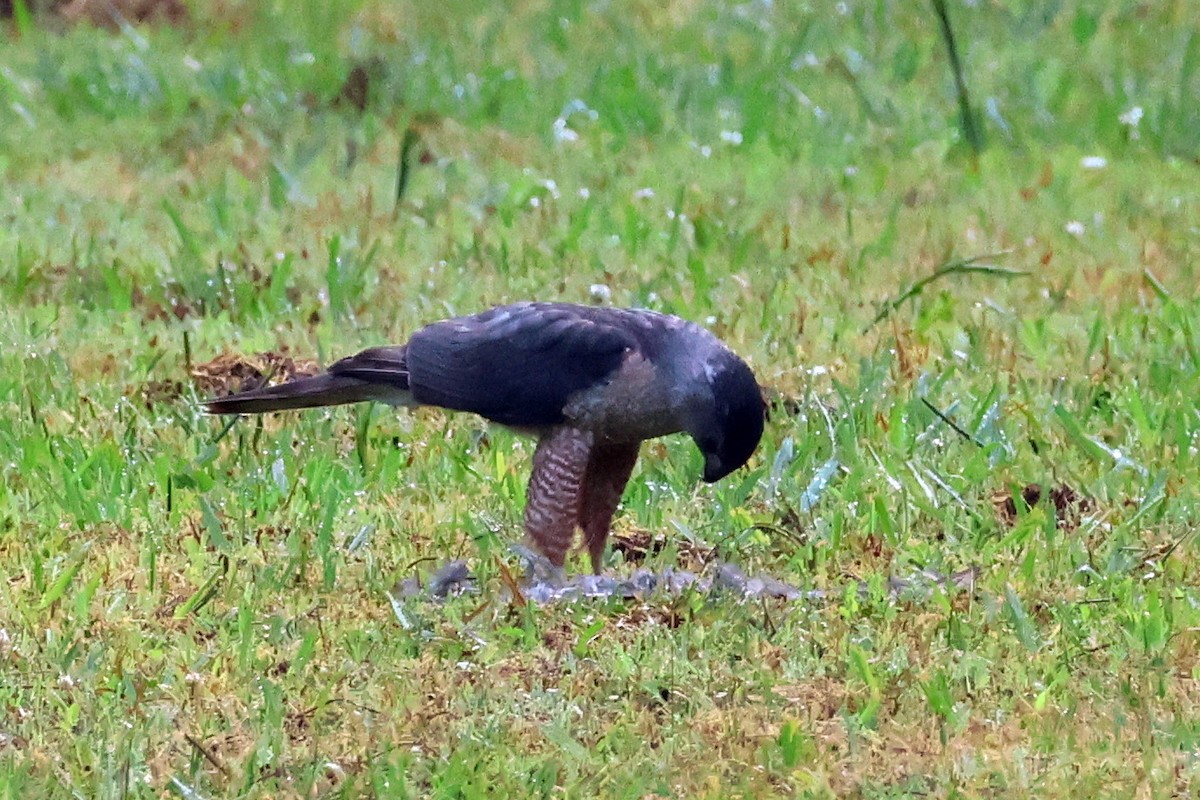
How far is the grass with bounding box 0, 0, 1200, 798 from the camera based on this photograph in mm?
4520

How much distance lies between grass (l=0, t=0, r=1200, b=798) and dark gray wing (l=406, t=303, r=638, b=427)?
1.45 ft

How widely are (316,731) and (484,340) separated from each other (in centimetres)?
128

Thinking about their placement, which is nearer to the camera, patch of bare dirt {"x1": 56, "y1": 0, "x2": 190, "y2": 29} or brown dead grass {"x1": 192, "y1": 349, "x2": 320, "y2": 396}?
brown dead grass {"x1": 192, "y1": 349, "x2": 320, "y2": 396}

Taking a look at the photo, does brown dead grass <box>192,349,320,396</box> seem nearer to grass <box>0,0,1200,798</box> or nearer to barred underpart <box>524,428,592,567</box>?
grass <box>0,0,1200,798</box>

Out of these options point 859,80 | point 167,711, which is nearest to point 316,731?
point 167,711

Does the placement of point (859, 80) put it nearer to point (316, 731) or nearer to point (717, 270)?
point (717, 270)

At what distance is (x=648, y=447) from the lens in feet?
21.1

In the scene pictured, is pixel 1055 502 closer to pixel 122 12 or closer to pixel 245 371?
pixel 245 371

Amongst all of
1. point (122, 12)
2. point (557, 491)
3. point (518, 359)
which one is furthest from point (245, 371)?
point (122, 12)

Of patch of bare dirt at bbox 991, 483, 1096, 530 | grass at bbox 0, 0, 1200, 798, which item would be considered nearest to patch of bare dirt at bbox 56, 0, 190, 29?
grass at bbox 0, 0, 1200, 798

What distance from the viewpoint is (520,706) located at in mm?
4629

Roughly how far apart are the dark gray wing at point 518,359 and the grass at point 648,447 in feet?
1.45

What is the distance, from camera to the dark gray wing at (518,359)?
5203mm

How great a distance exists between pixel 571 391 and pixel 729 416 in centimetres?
40
